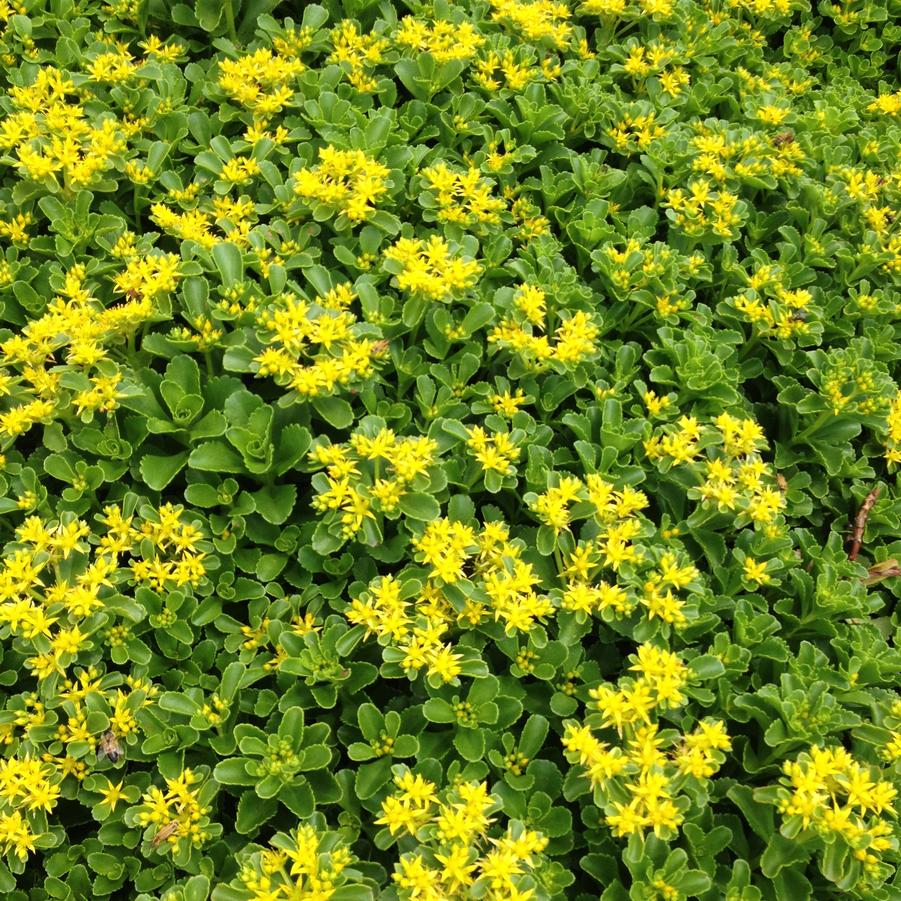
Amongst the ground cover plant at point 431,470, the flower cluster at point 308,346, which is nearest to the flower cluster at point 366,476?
the ground cover plant at point 431,470

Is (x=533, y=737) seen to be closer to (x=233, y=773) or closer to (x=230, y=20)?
(x=233, y=773)

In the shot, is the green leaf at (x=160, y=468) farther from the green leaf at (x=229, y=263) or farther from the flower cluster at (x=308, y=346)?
the green leaf at (x=229, y=263)

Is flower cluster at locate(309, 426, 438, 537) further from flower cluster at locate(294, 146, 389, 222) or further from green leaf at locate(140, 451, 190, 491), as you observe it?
flower cluster at locate(294, 146, 389, 222)

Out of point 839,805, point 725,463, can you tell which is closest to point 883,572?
point 725,463

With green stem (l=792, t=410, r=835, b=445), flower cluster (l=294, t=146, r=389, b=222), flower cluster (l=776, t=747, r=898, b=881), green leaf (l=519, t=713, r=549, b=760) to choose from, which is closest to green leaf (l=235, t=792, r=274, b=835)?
green leaf (l=519, t=713, r=549, b=760)

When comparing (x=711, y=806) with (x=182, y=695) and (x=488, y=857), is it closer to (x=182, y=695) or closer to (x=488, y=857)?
(x=488, y=857)
